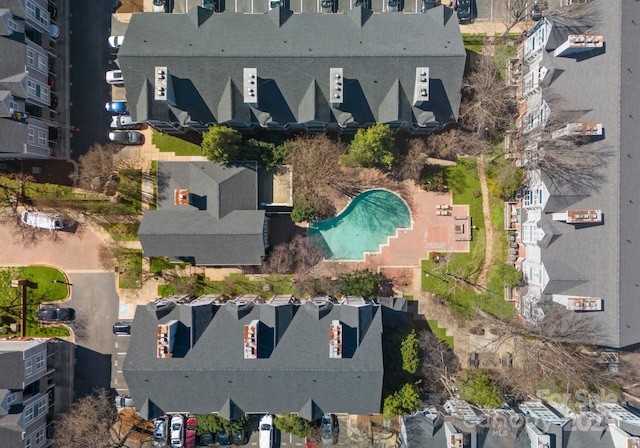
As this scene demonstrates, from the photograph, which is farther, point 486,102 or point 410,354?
point 486,102

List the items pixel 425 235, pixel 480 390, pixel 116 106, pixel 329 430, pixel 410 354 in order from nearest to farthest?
pixel 410 354 → pixel 480 390 → pixel 116 106 → pixel 329 430 → pixel 425 235

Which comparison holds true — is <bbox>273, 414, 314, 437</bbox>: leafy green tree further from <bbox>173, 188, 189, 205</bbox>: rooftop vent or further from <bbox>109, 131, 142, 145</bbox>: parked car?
<bbox>109, 131, 142, 145</bbox>: parked car

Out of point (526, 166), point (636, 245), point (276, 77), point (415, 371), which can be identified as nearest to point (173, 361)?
point (415, 371)

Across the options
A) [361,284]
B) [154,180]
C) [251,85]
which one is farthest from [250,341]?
[251,85]

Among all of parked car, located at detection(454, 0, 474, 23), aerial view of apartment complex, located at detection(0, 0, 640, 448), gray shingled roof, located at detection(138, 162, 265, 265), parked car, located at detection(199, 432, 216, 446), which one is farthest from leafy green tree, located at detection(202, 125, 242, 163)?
parked car, located at detection(199, 432, 216, 446)

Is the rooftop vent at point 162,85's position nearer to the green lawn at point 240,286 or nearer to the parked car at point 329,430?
the green lawn at point 240,286

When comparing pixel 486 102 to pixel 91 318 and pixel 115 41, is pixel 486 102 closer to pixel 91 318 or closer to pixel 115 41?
pixel 115 41
